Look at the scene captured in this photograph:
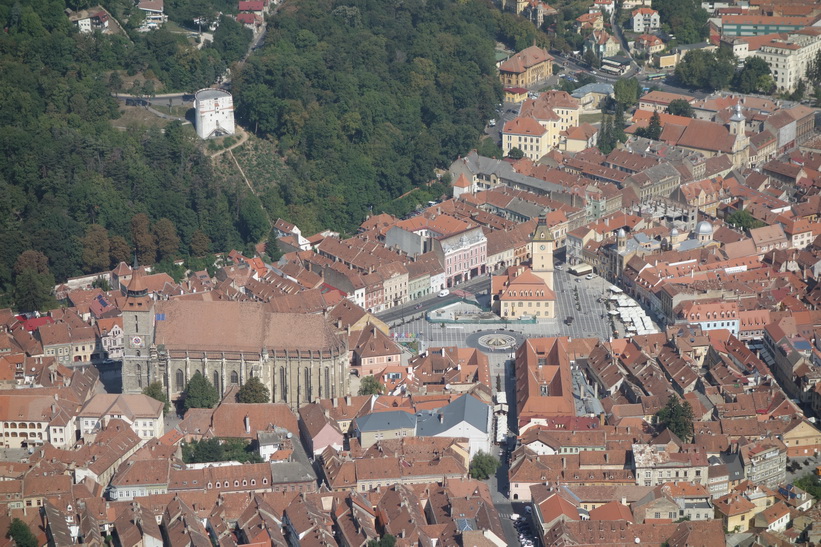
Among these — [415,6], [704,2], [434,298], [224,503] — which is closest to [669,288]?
[434,298]

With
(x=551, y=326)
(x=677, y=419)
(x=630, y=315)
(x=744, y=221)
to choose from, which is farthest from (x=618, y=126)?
(x=677, y=419)

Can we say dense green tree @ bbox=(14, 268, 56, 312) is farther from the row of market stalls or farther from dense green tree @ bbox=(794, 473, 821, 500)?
dense green tree @ bbox=(794, 473, 821, 500)

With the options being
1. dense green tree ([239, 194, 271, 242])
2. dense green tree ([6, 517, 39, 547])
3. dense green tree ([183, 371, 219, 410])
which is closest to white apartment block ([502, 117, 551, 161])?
dense green tree ([239, 194, 271, 242])

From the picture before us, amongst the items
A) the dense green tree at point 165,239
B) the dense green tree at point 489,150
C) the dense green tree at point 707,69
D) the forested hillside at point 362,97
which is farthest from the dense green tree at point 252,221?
the dense green tree at point 707,69

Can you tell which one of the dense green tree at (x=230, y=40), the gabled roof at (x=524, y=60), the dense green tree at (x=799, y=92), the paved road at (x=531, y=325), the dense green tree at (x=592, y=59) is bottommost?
the paved road at (x=531, y=325)

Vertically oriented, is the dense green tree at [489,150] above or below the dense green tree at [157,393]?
above

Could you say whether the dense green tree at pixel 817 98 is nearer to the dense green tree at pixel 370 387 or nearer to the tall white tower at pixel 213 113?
the tall white tower at pixel 213 113
